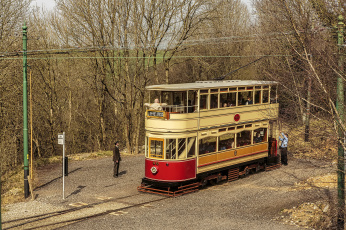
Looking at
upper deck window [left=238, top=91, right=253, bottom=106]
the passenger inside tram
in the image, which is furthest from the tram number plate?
the passenger inside tram

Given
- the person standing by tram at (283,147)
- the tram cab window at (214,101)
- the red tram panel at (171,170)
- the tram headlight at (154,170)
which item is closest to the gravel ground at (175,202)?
the red tram panel at (171,170)

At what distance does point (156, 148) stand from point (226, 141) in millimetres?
3385

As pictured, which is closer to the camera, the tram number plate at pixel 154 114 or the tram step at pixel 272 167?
the tram number plate at pixel 154 114

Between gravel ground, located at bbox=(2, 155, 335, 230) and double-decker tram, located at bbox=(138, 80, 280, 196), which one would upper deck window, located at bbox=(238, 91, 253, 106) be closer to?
double-decker tram, located at bbox=(138, 80, 280, 196)

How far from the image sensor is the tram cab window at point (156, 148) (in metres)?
18.5

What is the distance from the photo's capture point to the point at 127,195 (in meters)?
18.7

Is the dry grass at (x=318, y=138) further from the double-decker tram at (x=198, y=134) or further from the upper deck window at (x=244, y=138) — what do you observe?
the upper deck window at (x=244, y=138)

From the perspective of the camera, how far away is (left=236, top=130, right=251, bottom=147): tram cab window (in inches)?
831

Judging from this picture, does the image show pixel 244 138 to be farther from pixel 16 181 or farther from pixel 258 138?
pixel 16 181

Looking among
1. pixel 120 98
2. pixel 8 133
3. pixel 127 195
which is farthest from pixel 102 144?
pixel 127 195

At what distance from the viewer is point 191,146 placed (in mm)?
18734

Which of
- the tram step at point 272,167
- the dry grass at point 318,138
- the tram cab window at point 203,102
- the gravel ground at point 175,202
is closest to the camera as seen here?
the dry grass at point 318,138

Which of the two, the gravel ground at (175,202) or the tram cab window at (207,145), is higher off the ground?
the tram cab window at (207,145)

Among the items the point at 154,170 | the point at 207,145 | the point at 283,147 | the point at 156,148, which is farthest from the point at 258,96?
the point at 154,170
